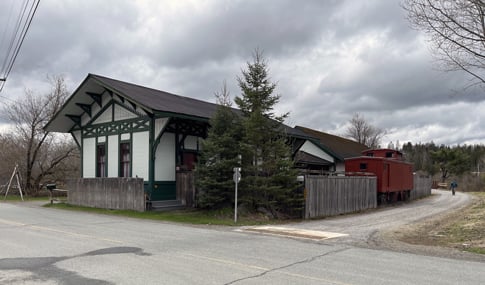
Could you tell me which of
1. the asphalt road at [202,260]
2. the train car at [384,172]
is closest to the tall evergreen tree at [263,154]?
the asphalt road at [202,260]

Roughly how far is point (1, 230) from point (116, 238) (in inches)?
172

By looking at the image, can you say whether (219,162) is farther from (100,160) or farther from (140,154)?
(100,160)

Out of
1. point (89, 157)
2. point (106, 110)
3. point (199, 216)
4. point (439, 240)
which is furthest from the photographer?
point (89, 157)

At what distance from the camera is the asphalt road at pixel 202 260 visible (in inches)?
279

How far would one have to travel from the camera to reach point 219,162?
17.9 m

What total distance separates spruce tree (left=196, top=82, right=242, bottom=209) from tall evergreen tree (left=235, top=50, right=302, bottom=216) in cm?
53

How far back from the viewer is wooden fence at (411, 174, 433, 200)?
38.2 m

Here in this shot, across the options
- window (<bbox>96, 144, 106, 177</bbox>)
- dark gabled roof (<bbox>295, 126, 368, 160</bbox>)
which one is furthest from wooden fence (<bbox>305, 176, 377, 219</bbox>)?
window (<bbox>96, 144, 106, 177</bbox>)

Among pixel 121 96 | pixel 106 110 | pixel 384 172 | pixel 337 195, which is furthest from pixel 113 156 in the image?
pixel 384 172

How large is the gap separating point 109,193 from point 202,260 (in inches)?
550

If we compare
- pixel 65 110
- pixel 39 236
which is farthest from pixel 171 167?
pixel 39 236

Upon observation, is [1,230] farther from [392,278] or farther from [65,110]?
[65,110]

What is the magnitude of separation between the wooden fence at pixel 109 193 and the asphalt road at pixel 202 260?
607cm

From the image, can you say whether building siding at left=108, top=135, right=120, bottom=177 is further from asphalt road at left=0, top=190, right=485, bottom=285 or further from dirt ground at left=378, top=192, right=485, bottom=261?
dirt ground at left=378, top=192, right=485, bottom=261
